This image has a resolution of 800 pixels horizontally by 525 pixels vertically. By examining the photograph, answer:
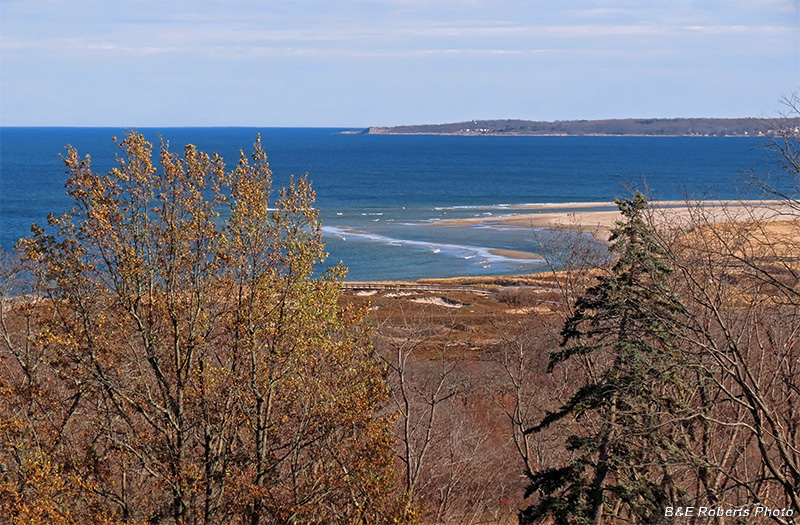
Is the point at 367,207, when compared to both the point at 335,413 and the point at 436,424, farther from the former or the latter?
the point at 335,413

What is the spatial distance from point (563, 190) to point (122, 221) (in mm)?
132434

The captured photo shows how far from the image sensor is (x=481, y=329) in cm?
4647

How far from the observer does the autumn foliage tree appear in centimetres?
1198

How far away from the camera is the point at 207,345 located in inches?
520

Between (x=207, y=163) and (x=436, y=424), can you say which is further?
(x=436, y=424)

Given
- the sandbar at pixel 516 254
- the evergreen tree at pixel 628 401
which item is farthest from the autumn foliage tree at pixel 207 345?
the sandbar at pixel 516 254

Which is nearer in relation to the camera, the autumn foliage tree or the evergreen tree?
the evergreen tree

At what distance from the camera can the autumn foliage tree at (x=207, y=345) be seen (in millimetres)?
11984

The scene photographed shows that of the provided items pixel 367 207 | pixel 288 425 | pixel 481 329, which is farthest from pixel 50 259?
pixel 367 207

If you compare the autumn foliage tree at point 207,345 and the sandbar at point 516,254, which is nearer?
the autumn foliage tree at point 207,345

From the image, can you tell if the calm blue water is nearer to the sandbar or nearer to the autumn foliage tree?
the sandbar

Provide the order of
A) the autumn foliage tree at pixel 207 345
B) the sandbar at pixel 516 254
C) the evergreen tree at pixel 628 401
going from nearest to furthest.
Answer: the evergreen tree at pixel 628 401 → the autumn foliage tree at pixel 207 345 → the sandbar at pixel 516 254

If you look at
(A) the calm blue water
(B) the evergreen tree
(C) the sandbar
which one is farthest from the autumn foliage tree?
(C) the sandbar

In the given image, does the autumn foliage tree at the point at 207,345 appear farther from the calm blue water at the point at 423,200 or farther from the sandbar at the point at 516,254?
the sandbar at the point at 516,254
